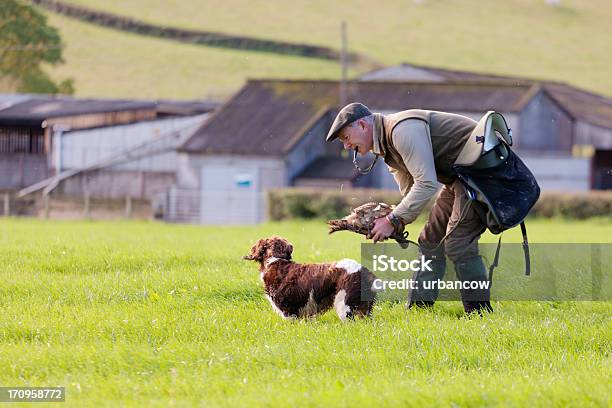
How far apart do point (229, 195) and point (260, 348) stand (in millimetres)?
40801

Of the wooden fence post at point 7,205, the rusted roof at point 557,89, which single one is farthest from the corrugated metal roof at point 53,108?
the rusted roof at point 557,89

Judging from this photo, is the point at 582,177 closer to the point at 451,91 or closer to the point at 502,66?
A: the point at 451,91

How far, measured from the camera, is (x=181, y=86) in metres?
81.5

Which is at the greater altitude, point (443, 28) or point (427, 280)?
point (443, 28)

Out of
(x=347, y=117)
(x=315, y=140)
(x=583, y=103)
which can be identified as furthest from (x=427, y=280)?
(x=583, y=103)

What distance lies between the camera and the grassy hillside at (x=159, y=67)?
79.3m

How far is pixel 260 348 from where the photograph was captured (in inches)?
333

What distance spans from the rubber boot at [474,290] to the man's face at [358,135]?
1.62 metres

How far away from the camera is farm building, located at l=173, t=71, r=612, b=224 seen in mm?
52375

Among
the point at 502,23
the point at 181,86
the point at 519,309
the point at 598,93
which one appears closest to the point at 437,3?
the point at 502,23

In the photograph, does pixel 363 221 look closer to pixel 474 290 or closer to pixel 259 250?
pixel 259 250

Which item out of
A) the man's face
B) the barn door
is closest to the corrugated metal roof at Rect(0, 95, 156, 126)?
the barn door

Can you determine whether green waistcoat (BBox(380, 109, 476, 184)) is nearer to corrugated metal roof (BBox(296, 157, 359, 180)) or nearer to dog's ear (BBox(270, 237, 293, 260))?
dog's ear (BBox(270, 237, 293, 260))

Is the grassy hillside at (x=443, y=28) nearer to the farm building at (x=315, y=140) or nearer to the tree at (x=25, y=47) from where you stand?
the tree at (x=25, y=47)
